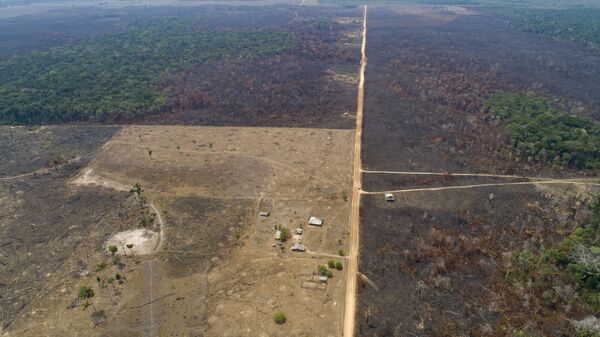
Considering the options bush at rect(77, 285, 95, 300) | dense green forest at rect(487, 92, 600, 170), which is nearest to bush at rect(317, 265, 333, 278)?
bush at rect(77, 285, 95, 300)

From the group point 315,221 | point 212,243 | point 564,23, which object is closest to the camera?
point 212,243

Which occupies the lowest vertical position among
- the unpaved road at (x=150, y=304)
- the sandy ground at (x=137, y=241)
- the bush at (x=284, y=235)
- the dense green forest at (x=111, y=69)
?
the unpaved road at (x=150, y=304)

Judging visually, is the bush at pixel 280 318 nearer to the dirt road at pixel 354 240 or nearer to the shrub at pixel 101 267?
the dirt road at pixel 354 240

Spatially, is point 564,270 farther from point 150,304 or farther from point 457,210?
point 150,304

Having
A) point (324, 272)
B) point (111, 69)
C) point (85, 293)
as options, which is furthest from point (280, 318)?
point (111, 69)

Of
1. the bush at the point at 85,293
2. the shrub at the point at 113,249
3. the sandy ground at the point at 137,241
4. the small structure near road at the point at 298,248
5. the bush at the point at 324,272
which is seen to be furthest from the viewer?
the sandy ground at the point at 137,241

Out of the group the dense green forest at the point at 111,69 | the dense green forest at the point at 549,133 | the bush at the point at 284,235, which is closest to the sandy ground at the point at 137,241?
the bush at the point at 284,235

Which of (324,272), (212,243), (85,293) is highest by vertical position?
(212,243)
